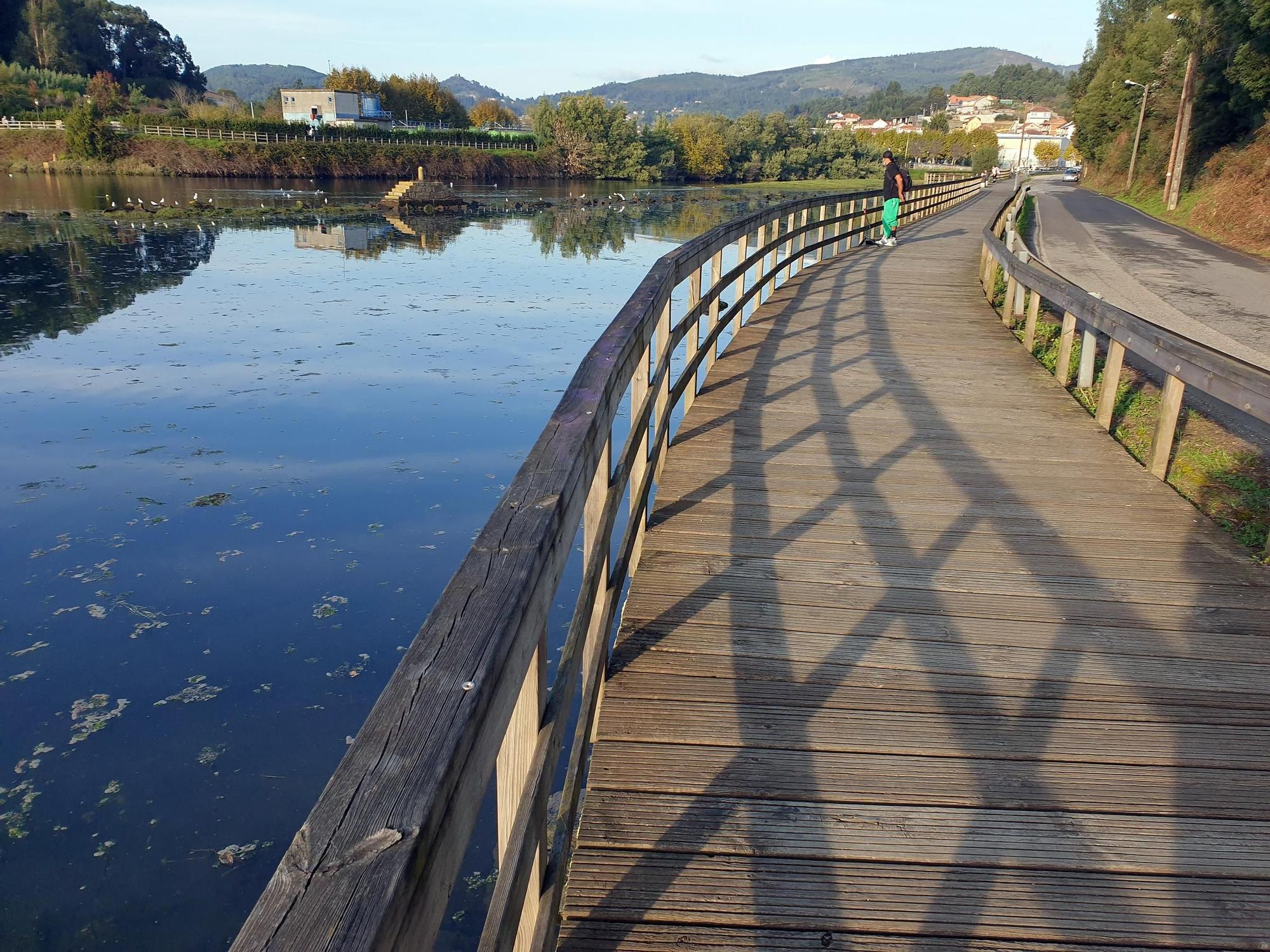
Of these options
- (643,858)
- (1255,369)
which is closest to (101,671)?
(643,858)

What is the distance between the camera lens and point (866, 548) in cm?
447

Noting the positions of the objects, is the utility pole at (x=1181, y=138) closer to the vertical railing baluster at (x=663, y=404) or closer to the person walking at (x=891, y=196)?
the person walking at (x=891, y=196)

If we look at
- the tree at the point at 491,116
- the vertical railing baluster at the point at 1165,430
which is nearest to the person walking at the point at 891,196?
the vertical railing baluster at the point at 1165,430

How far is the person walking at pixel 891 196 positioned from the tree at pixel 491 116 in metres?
119

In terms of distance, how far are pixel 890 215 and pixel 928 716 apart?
57.4 ft

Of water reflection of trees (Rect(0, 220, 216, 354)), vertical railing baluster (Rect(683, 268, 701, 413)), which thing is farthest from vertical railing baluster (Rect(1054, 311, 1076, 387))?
water reflection of trees (Rect(0, 220, 216, 354))

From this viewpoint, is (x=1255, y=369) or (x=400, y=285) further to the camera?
(x=400, y=285)

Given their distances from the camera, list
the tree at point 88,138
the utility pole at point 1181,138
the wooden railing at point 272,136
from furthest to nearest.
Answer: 1. the wooden railing at point 272,136
2. the tree at point 88,138
3. the utility pole at point 1181,138

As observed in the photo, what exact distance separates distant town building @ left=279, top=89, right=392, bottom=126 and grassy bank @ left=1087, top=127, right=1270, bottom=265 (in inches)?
3136

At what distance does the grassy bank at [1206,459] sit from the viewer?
492 cm

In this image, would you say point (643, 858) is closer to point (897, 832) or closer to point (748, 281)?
point (897, 832)

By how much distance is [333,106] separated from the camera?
9881 centimetres

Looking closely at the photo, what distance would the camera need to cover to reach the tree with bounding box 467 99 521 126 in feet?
442

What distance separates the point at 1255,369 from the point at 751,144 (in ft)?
278
